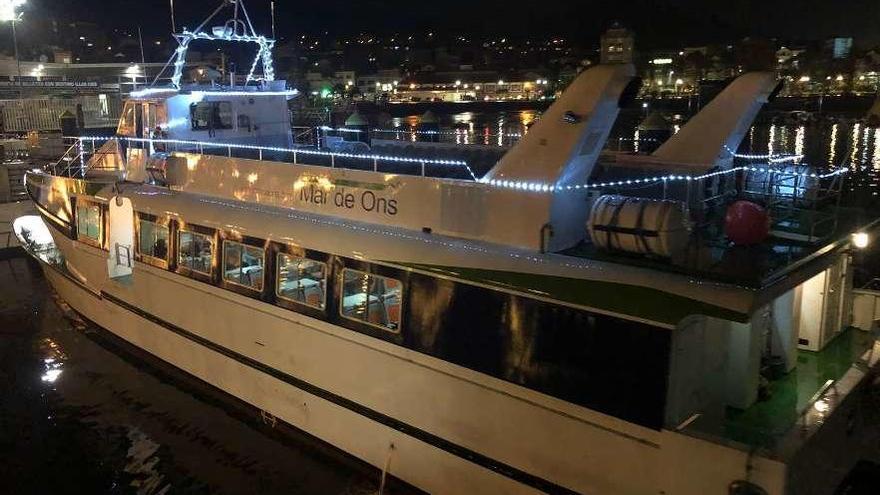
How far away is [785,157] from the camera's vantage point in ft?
31.1

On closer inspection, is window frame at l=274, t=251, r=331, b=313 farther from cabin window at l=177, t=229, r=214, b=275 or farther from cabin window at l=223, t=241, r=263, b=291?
cabin window at l=177, t=229, r=214, b=275

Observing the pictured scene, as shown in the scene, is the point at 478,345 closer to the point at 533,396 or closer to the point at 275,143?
the point at 533,396

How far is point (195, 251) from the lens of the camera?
29.7ft

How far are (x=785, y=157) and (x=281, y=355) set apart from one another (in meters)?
7.42

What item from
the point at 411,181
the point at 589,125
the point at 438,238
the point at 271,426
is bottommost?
the point at 271,426

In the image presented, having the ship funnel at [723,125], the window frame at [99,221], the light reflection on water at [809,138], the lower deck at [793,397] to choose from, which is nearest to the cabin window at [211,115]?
the window frame at [99,221]

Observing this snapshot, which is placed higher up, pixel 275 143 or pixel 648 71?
pixel 648 71

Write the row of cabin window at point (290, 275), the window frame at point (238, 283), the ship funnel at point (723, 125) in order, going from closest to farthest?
the row of cabin window at point (290, 275)
the ship funnel at point (723, 125)
the window frame at point (238, 283)

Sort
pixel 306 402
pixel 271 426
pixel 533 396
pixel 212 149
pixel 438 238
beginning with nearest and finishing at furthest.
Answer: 1. pixel 533 396
2. pixel 438 238
3. pixel 306 402
4. pixel 271 426
5. pixel 212 149

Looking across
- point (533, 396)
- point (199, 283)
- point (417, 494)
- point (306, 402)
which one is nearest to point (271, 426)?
point (306, 402)

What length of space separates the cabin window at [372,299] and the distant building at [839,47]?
164809mm

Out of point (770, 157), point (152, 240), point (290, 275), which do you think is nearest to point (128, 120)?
→ point (152, 240)

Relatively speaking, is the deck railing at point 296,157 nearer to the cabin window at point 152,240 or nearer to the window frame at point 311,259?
the window frame at point 311,259

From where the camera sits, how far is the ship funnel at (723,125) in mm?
7766
